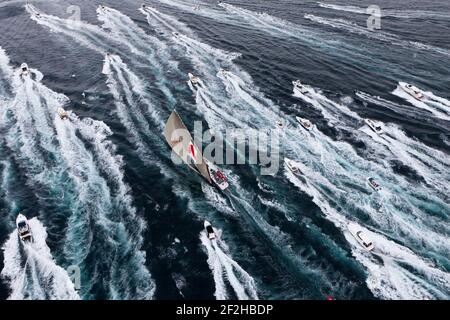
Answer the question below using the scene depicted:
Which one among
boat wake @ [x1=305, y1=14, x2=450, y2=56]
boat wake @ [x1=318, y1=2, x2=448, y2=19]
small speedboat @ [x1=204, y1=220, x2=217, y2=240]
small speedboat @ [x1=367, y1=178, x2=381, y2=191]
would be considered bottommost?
small speedboat @ [x1=204, y1=220, x2=217, y2=240]

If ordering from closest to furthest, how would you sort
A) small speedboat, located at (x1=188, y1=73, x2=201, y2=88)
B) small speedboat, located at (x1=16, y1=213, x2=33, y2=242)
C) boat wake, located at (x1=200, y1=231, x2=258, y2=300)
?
boat wake, located at (x1=200, y1=231, x2=258, y2=300) < small speedboat, located at (x1=16, y1=213, x2=33, y2=242) < small speedboat, located at (x1=188, y1=73, x2=201, y2=88)

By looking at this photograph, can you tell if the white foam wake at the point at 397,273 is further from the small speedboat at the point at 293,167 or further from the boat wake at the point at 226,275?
the boat wake at the point at 226,275

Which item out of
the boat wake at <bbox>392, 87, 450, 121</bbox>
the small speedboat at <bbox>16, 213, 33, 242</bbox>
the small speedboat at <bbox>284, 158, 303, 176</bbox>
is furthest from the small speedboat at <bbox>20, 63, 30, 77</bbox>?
the boat wake at <bbox>392, 87, 450, 121</bbox>

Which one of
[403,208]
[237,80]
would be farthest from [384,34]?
[403,208]

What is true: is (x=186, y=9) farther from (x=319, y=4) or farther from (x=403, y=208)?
(x=403, y=208)

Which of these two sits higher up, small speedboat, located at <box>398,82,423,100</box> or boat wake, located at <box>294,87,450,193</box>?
small speedboat, located at <box>398,82,423,100</box>

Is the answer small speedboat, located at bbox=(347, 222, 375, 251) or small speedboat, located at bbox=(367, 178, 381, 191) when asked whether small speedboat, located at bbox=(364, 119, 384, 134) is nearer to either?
small speedboat, located at bbox=(367, 178, 381, 191)

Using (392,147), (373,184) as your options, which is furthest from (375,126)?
(373,184)
